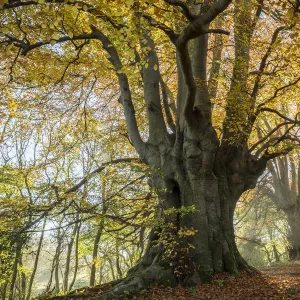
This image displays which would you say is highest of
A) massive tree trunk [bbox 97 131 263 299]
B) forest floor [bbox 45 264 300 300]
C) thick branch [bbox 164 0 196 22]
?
thick branch [bbox 164 0 196 22]

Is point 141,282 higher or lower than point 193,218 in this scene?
lower

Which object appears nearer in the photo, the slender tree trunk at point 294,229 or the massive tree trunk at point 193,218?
the massive tree trunk at point 193,218

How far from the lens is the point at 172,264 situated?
19.9ft

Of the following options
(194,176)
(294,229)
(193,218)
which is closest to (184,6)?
(194,176)

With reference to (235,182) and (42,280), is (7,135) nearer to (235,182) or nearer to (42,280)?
(235,182)

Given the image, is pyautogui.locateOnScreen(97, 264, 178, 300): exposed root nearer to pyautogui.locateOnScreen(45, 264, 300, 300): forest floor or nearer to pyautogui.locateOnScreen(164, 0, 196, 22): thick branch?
pyautogui.locateOnScreen(45, 264, 300, 300): forest floor

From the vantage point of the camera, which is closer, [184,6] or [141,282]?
[184,6]

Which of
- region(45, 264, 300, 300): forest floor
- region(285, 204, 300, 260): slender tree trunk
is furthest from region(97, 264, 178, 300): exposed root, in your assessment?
region(285, 204, 300, 260): slender tree trunk

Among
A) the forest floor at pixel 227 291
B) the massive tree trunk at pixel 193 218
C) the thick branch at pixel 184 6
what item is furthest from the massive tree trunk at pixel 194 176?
the thick branch at pixel 184 6

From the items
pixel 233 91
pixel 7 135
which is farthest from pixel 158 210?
pixel 7 135

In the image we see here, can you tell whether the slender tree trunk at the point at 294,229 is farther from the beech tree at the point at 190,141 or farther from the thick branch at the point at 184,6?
the thick branch at the point at 184,6

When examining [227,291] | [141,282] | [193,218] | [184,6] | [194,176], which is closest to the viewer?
[184,6]

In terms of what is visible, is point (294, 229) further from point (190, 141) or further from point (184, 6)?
point (184, 6)

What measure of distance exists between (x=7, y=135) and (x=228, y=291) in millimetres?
9581
